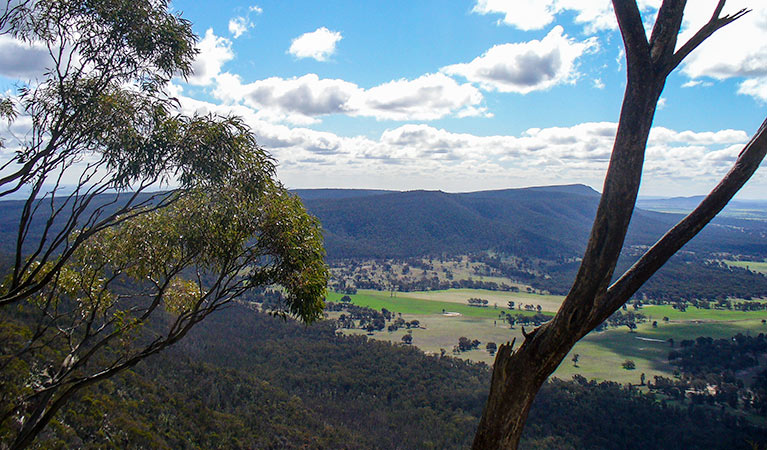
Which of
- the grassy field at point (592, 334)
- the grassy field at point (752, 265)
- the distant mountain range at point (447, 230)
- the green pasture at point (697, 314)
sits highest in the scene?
the distant mountain range at point (447, 230)

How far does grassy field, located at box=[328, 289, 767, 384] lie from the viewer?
65000mm

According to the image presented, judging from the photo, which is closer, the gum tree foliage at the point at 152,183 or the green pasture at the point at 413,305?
the gum tree foliage at the point at 152,183

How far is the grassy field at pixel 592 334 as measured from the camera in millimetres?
65000

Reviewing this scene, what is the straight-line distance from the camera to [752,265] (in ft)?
490

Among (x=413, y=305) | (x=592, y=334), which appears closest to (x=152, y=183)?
(x=592, y=334)

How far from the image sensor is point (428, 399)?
4881 centimetres

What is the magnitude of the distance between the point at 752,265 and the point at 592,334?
102 m

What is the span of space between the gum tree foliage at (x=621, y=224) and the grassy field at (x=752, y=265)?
171433mm

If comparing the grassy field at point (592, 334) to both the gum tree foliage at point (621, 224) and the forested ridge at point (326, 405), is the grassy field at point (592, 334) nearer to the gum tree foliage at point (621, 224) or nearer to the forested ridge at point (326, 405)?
the forested ridge at point (326, 405)

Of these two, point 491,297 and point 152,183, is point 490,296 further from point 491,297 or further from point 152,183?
point 152,183

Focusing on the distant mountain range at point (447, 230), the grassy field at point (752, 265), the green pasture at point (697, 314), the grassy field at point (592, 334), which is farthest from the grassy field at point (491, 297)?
the grassy field at point (752, 265)

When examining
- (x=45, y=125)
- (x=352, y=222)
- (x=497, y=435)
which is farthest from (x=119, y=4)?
(x=352, y=222)

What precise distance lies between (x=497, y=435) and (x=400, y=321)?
278 ft

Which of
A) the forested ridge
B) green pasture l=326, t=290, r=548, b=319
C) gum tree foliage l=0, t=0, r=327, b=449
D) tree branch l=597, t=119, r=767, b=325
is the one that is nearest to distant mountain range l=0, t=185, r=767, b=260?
green pasture l=326, t=290, r=548, b=319
